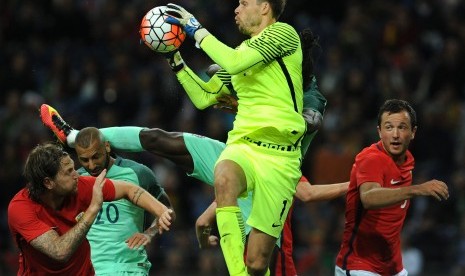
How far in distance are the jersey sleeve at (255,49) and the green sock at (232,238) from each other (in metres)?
0.97

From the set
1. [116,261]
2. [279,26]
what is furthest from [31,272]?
[279,26]

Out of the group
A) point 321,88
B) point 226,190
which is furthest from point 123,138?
point 321,88

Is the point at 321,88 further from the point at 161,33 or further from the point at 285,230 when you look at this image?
the point at 161,33

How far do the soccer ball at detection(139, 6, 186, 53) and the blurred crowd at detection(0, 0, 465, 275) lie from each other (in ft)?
17.0

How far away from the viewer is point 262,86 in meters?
7.36

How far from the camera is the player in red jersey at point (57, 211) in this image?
22.4 ft

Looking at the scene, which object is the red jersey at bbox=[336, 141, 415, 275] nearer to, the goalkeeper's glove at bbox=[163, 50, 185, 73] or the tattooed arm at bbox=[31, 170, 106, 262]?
the goalkeeper's glove at bbox=[163, 50, 185, 73]

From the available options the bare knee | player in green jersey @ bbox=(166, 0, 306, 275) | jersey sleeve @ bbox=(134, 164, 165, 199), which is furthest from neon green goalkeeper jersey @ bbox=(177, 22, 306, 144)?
jersey sleeve @ bbox=(134, 164, 165, 199)

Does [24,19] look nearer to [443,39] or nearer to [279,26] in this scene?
[443,39]

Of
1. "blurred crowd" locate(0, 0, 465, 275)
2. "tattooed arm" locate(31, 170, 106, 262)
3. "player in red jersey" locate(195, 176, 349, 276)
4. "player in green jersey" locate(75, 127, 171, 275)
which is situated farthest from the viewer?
"blurred crowd" locate(0, 0, 465, 275)

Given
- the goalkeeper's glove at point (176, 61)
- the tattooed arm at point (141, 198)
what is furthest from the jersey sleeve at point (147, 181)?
the tattooed arm at point (141, 198)

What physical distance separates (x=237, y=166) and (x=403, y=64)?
7740 millimetres

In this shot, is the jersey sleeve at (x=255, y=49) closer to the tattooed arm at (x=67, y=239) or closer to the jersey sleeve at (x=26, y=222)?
the tattooed arm at (x=67, y=239)

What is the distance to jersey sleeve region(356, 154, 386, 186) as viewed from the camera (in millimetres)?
7633
